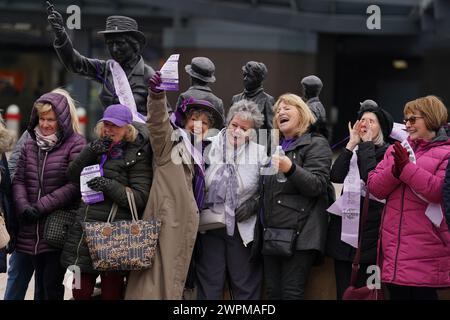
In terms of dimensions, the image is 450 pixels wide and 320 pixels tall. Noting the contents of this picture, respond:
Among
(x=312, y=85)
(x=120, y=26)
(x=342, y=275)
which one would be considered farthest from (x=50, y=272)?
(x=312, y=85)

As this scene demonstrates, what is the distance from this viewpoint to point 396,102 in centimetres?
2208

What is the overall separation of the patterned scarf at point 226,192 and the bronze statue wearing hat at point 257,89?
69.9 inches

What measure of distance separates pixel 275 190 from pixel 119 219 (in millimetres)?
1050

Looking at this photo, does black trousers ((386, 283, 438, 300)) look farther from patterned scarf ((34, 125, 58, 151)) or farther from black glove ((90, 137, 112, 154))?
patterned scarf ((34, 125, 58, 151))

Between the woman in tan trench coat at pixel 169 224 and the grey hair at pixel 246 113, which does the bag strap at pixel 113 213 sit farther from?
the grey hair at pixel 246 113

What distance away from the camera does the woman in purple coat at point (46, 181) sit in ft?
17.9

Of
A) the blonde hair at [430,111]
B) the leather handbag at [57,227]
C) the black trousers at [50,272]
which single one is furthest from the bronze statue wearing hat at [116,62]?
the blonde hair at [430,111]

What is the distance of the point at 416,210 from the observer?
496 centimetres

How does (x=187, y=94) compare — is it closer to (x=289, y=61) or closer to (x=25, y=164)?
(x=25, y=164)

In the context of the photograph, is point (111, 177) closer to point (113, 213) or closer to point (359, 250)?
point (113, 213)

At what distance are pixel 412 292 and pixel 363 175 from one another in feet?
2.71

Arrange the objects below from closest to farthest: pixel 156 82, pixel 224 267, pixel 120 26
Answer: pixel 156 82 < pixel 224 267 < pixel 120 26

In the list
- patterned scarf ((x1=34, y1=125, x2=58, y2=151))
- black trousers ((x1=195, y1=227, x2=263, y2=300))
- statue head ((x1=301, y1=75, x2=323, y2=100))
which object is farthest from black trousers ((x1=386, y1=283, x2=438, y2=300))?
statue head ((x1=301, y1=75, x2=323, y2=100))
